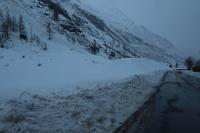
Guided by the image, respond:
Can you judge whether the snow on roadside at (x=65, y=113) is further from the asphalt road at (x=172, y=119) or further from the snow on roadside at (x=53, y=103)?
the asphalt road at (x=172, y=119)

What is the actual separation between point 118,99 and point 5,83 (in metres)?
4.93

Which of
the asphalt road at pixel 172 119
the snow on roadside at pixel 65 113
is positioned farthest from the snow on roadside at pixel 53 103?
the asphalt road at pixel 172 119

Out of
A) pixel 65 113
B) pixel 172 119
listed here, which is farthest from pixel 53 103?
pixel 172 119

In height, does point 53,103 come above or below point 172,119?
above

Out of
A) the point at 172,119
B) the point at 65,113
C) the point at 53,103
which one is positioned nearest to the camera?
the point at 65,113

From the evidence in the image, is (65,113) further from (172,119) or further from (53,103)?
(172,119)

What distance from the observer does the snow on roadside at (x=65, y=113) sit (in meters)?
6.66

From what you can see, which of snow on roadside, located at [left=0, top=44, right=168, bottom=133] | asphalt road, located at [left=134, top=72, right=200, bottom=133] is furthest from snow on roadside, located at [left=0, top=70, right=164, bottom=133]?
asphalt road, located at [left=134, top=72, right=200, bottom=133]

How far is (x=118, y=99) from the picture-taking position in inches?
429

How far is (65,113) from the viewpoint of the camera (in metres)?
7.86

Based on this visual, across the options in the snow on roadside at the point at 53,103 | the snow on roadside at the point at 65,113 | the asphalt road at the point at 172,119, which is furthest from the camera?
the asphalt road at the point at 172,119

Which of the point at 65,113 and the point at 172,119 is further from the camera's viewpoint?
the point at 172,119

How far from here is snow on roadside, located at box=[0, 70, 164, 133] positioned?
666 cm

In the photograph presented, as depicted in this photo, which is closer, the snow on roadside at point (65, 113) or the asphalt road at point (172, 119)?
the snow on roadside at point (65, 113)
